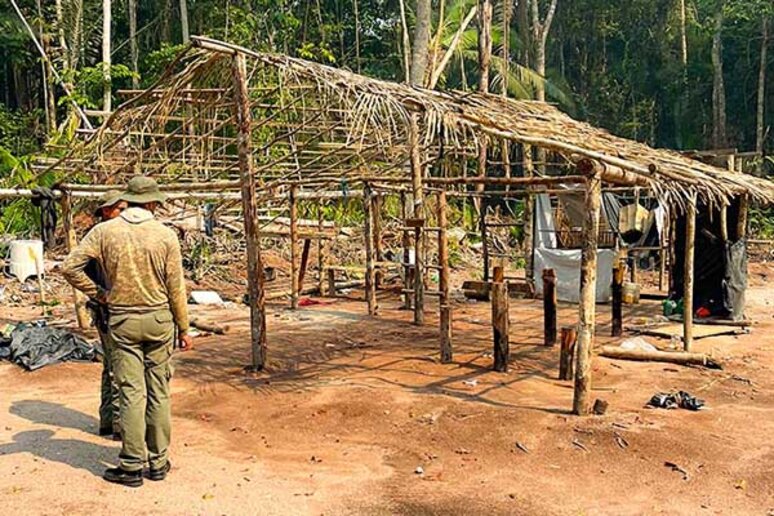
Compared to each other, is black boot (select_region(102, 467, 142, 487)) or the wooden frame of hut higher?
the wooden frame of hut

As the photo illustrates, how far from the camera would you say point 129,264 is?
4.51 m

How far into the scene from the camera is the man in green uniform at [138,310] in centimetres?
446

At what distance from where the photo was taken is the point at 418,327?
402 inches

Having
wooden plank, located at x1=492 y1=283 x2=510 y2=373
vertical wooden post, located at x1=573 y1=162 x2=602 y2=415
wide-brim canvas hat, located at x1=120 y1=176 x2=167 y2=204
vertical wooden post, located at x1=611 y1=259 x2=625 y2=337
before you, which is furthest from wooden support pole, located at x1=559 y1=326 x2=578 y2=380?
wide-brim canvas hat, located at x1=120 y1=176 x2=167 y2=204

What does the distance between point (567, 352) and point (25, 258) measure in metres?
9.13

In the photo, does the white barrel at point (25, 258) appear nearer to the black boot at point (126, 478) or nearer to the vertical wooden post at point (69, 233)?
the vertical wooden post at point (69, 233)

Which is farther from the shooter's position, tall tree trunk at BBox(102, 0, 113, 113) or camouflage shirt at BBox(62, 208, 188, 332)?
tall tree trunk at BBox(102, 0, 113, 113)

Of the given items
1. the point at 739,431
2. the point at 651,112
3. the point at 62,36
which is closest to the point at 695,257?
the point at 739,431

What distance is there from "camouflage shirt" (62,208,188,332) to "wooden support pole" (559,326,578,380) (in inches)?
154

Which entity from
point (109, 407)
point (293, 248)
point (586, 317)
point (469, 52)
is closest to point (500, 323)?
point (586, 317)

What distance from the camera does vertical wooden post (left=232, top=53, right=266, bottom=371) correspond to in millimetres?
Result: 7133

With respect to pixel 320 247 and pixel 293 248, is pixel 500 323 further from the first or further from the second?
pixel 320 247

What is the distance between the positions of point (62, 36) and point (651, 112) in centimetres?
1969

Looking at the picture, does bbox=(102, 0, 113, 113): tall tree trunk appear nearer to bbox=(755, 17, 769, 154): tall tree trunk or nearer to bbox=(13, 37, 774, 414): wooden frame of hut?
bbox=(13, 37, 774, 414): wooden frame of hut
